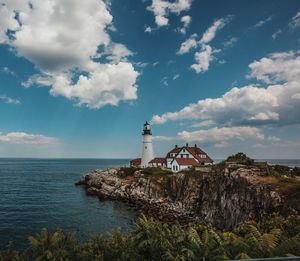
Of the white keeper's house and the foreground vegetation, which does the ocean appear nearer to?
the foreground vegetation

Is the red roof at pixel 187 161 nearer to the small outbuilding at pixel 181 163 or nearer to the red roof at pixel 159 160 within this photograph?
the small outbuilding at pixel 181 163

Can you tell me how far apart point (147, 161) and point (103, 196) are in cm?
2237

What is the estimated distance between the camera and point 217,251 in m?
10.4

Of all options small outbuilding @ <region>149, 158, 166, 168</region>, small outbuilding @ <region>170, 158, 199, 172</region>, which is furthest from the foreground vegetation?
small outbuilding @ <region>149, 158, 166, 168</region>

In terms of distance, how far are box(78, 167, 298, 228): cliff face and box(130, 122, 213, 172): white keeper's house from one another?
34.0 ft

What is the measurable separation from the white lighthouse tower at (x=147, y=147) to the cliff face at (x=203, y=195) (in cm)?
1106

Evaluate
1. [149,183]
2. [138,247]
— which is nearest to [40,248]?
[138,247]

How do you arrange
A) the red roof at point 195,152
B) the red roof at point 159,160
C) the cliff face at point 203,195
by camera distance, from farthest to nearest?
the red roof at point 159,160
the red roof at point 195,152
the cliff face at point 203,195

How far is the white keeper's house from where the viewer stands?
66.3 meters

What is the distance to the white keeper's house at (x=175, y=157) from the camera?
66312 mm

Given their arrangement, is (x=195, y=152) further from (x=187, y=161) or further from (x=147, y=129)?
(x=147, y=129)

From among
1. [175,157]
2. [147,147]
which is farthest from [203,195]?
[147,147]

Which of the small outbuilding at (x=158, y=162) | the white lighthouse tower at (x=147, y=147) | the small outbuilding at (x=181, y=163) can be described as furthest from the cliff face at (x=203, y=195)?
the white lighthouse tower at (x=147, y=147)

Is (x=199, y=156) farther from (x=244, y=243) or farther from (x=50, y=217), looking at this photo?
(x=244, y=243)
